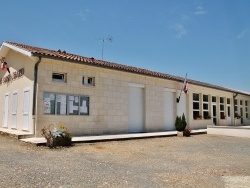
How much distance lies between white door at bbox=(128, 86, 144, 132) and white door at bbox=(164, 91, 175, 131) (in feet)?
8.23

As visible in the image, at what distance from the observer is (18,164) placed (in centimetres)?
755

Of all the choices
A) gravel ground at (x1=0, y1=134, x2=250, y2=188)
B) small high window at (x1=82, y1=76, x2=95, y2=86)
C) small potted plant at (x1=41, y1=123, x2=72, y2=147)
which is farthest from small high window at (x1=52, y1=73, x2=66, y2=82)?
gravel ground at (x1=0, y1=134, x2=250, y2=188)

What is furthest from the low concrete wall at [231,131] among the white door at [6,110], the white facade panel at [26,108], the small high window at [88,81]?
the white door at [6,110]

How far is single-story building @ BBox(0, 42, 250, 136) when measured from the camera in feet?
43.8

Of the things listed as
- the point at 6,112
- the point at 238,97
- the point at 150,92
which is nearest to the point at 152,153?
the point at 150,92

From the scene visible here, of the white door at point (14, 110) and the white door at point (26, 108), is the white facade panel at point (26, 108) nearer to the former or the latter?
the white door at point (26, 108)

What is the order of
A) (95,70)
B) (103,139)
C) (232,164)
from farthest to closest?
1. (95,70)
2. (103,139)
3. (232,164)

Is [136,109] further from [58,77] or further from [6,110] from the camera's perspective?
A: [6,110]

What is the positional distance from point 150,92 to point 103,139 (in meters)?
6.72

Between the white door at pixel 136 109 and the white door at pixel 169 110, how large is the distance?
2.51 m

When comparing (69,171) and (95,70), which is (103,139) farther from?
(69,171)

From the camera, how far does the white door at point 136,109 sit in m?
17.5

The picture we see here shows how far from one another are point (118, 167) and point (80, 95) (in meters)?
7.52

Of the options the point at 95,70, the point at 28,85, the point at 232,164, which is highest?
the point at 95,70
